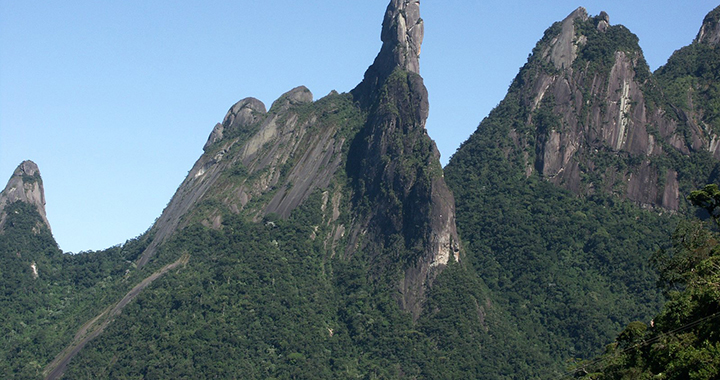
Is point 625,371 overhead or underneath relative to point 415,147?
underneath

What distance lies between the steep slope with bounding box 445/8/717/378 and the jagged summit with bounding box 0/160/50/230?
6189 centimetres

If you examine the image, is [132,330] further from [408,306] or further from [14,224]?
[14,224]

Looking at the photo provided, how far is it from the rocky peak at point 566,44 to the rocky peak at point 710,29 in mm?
21202

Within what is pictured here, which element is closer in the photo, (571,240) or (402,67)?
(571,240)

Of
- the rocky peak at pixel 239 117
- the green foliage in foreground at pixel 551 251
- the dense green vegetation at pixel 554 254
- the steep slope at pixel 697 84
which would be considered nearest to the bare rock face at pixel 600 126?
the steep slope at pixel 697 84

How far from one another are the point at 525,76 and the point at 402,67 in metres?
18.0

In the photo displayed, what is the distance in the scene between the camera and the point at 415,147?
13775 centimetres

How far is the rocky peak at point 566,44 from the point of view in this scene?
501 ft

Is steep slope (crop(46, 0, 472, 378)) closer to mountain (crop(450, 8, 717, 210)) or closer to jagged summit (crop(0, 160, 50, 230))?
mountain (crop(450, 8, 717, 210))

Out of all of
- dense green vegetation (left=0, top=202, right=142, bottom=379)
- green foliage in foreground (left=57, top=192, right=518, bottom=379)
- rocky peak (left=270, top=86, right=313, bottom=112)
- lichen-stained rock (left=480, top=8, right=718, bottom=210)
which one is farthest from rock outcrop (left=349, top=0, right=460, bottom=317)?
dense green vegetation (left=0, top=202, right=142, bottom=379)

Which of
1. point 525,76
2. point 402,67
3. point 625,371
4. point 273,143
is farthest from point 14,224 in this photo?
point 625,371

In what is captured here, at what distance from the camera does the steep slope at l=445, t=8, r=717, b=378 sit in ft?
411

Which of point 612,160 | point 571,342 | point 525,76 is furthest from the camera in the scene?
point 525,76

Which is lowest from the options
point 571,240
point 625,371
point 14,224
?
point 625,371
